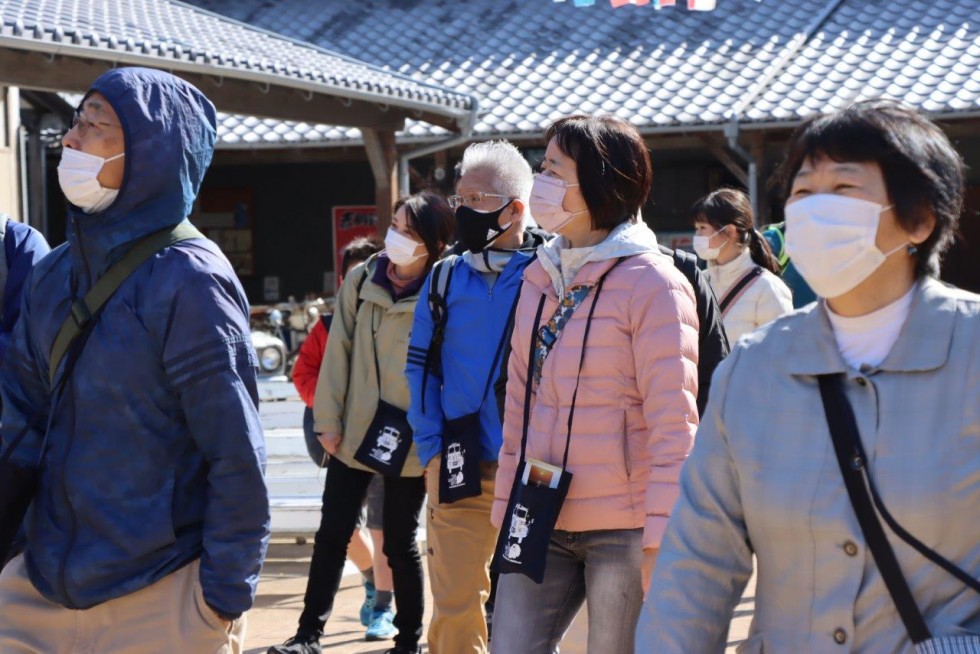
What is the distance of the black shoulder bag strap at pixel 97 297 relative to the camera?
3.02 m

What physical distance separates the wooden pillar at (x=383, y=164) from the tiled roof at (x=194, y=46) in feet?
1.82

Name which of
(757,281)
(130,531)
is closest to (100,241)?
(130,531)

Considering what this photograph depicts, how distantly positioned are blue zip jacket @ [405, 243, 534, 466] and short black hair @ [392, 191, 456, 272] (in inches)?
38.5

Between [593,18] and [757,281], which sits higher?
[757,281]

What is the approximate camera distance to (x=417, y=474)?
5.38m

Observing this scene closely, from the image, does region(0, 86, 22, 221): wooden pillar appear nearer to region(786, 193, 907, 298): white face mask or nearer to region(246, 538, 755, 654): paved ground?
region(246, 538, 755, 654): paved ground

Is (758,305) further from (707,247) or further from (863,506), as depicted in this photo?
(863,506)

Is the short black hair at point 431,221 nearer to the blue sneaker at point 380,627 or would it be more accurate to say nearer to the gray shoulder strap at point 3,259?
the blue sneaker at point 380,627

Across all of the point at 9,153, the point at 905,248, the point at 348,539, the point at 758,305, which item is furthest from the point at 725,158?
the point at 905,248

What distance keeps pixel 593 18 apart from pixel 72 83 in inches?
411

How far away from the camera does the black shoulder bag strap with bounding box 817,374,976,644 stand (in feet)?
6.82

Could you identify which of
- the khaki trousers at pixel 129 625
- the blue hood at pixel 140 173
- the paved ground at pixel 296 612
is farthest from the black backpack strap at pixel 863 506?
the paved ground at pixel 296 612

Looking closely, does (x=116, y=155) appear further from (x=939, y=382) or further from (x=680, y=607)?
(x=939, y=382)

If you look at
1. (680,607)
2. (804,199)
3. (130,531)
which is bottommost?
(130,531)
